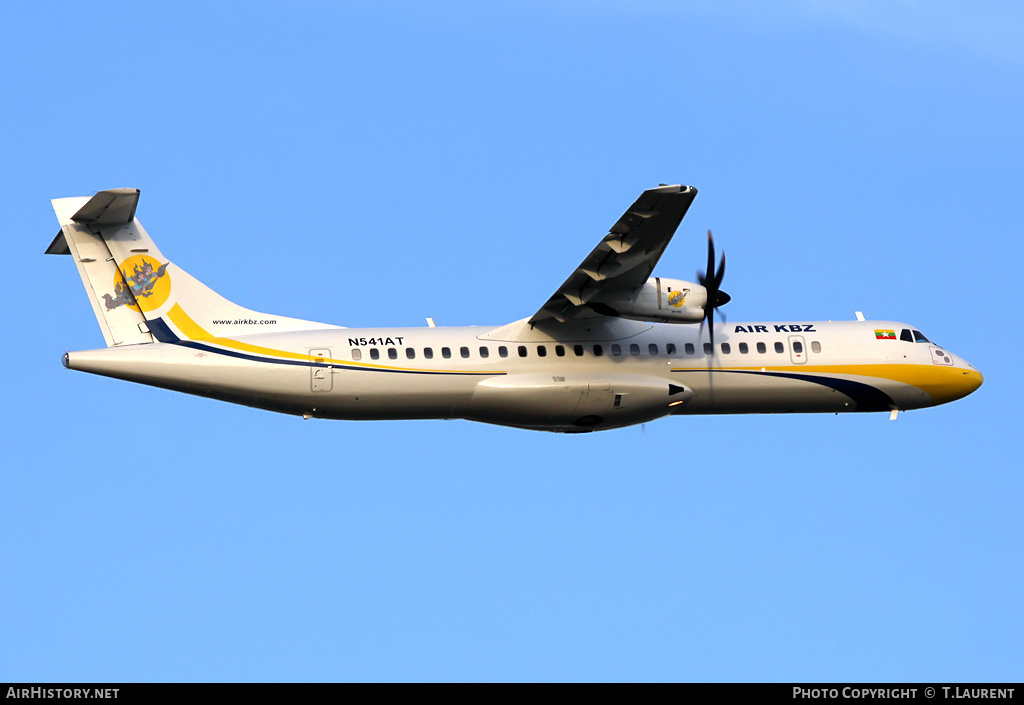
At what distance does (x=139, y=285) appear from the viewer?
1132 inches

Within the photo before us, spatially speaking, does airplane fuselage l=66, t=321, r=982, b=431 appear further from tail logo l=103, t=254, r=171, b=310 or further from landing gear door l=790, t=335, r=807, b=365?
tail logo l=103, t=254, r=171, b=310

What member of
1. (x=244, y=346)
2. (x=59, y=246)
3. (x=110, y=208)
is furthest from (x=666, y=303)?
(x=59, y=246)

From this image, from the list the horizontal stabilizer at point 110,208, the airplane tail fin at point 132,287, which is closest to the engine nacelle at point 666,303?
the airplane tail fin at point 132,287

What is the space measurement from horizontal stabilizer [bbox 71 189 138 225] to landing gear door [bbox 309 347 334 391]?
195 inches

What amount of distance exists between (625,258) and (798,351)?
19.8 feet

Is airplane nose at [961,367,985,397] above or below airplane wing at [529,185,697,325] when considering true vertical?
below

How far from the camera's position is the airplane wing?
25500 mm

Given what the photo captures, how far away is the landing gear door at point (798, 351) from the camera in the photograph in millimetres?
30609

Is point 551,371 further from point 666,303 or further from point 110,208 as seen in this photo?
point 110,208

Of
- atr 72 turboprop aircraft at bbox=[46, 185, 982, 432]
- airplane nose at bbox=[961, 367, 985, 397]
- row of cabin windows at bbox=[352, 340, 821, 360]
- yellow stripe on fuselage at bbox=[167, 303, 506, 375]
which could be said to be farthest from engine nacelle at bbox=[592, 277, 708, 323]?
airplane nose at bbox=[961, 367, 985, 397]
